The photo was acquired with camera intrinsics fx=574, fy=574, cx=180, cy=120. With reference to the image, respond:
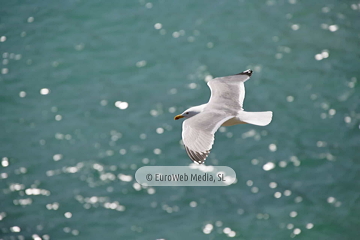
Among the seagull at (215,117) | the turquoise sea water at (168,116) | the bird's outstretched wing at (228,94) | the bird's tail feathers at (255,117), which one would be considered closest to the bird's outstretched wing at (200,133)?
the seagull at (215,117)

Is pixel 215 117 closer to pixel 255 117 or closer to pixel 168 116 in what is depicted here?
pixel 255 117

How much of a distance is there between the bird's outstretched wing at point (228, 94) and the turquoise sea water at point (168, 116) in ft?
17.6

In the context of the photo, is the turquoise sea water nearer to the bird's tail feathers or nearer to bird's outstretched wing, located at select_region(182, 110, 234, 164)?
the bird's tail feathers

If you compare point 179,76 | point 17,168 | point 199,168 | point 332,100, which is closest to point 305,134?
point 332,100

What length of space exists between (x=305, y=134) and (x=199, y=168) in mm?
3162

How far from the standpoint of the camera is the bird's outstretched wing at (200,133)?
7123 mm

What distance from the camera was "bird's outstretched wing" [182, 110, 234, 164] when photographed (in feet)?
23.4

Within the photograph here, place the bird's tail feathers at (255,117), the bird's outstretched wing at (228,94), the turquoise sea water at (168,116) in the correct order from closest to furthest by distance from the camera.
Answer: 1. the bird's tail feathers at (255,117)
2. the bird's outstretched wing at (228,94)
3. the turquoise sea water at (168,116)

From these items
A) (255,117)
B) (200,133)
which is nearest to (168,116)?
(255,117)

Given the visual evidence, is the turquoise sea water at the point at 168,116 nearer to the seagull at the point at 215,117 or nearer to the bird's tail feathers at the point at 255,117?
the seagull at the point at 215,117

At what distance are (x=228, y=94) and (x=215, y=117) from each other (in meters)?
1.17

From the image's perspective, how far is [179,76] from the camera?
17781mm

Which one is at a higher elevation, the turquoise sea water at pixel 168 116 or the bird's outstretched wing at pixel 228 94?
the bird's outstretched wing at pixel 228 94

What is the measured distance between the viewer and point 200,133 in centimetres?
741
